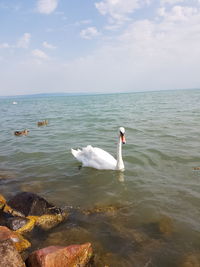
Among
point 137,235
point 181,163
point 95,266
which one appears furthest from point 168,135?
point 95,266

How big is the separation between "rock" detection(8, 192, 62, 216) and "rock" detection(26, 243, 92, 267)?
5.26ft

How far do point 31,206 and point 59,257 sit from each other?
1.91 meters

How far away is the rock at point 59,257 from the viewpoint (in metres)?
3.43

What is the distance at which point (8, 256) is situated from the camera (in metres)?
3.42

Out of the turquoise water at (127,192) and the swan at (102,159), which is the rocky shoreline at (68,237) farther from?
the swan at (102,159)

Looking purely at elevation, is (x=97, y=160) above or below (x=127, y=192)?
above

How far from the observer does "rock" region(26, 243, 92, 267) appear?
11.3 ft

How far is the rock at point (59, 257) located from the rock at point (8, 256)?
211 mm

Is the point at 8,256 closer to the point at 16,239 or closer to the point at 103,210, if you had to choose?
the point at 16,239

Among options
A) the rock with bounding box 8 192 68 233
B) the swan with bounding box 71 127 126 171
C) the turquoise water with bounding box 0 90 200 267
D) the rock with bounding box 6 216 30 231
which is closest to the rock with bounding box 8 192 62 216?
the rock with bounding box 8 192 68 233

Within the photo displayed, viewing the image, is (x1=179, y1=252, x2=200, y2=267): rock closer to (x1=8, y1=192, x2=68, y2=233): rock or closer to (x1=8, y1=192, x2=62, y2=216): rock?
(x1=8, y1=192, x2=68, y2=233): rock

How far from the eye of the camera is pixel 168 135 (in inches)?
536

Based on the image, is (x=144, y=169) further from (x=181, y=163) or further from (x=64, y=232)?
(x=64, y=232)

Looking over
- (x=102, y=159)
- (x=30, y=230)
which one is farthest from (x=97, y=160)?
(x=30, y=230)
